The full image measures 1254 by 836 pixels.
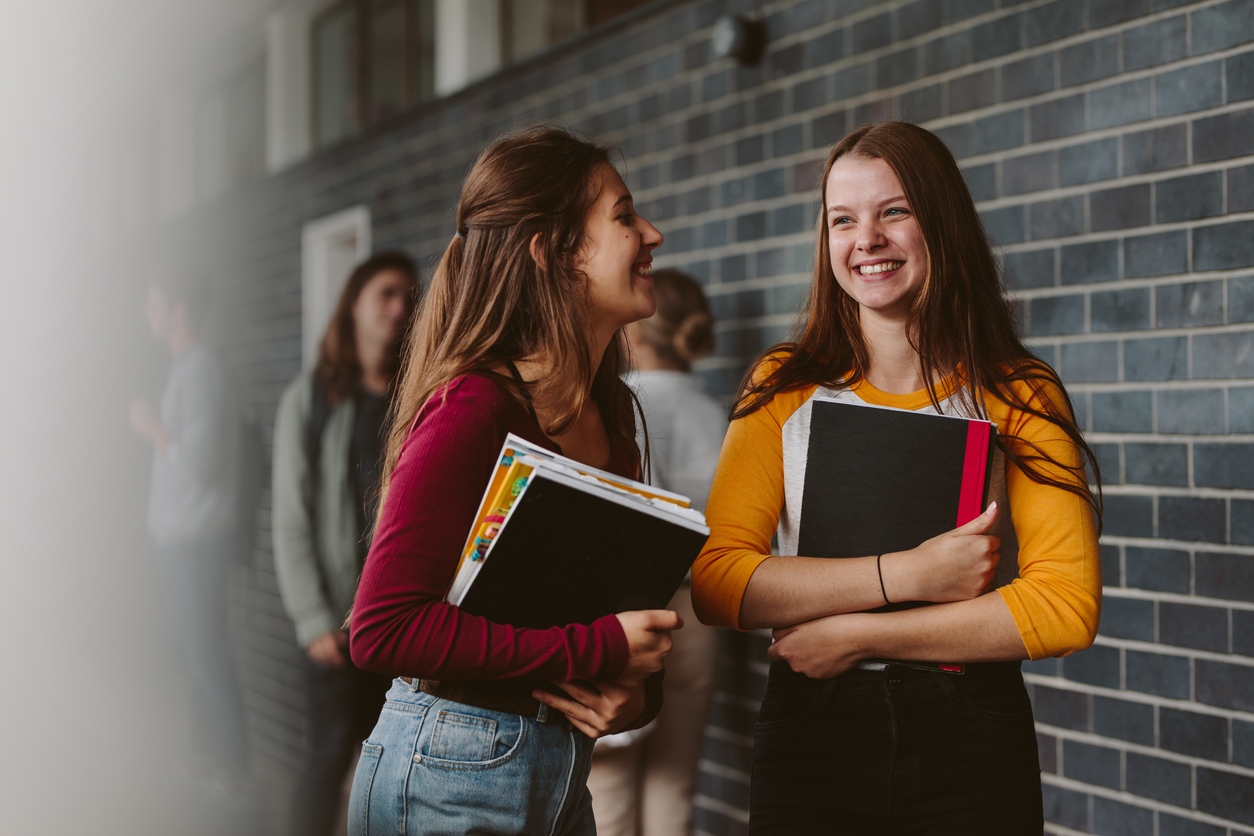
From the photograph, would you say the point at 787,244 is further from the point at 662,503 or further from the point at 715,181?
the point at 662,503

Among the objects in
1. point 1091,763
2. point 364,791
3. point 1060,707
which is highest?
point 364,791

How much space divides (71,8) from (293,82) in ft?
6.57

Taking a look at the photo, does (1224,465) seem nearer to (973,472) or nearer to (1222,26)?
(1222,26)

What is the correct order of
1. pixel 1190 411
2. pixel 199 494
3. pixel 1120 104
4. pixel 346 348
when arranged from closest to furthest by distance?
pixel 1190 411
pixel 1120 104
pixel 346 348
pixel 199 494

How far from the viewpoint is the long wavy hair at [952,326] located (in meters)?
1.32

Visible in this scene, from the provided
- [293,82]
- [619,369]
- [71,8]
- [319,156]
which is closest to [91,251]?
[71,8]

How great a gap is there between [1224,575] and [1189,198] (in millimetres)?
813

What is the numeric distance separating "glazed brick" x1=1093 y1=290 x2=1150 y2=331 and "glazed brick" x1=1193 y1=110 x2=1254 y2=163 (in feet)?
1.02

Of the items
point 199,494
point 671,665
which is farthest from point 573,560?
point 199,494

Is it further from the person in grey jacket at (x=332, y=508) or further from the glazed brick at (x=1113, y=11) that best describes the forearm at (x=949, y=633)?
the person in grey jacket at (x=332, y=508)

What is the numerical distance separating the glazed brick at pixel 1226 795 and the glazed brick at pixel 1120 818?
143 mm

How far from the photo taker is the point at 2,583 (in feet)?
24.3

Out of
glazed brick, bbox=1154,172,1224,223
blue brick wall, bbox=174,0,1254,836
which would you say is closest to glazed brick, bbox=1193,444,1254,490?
blue brick wall, bbox=174,0,1254,836

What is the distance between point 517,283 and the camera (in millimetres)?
1282
